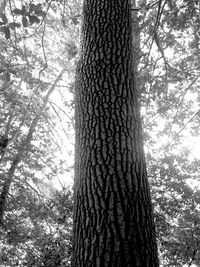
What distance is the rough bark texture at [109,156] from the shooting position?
5.52 feet

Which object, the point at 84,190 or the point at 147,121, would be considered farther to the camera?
the point at 147,121

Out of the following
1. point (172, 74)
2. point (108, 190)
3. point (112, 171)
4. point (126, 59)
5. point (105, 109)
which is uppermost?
point (172, 74)

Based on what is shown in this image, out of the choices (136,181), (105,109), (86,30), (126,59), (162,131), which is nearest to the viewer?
(136,181)

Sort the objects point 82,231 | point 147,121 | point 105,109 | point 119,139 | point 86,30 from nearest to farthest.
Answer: point 82,231
point 119,139
point 105,109
point 86,30
point 147,121

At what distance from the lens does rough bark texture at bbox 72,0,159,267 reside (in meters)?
1.68

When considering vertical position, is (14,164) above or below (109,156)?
above

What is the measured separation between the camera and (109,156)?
78.3 inches

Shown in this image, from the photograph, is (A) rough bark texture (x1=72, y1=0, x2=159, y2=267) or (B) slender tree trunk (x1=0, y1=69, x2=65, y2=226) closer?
(A) rough bark texture (x1=72, y1=0, x2=159, y2=267)

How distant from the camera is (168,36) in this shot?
6.41m

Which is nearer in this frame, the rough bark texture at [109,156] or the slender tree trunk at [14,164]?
the rough bark texture at [109,156]

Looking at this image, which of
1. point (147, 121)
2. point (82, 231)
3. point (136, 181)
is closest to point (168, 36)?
point (147, 121)

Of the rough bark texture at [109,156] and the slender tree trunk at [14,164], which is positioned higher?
the slender tree trunk at [14,164]

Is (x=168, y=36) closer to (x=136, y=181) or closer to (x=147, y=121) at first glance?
(x=147, y=121)

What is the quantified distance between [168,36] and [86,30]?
4.35 m
